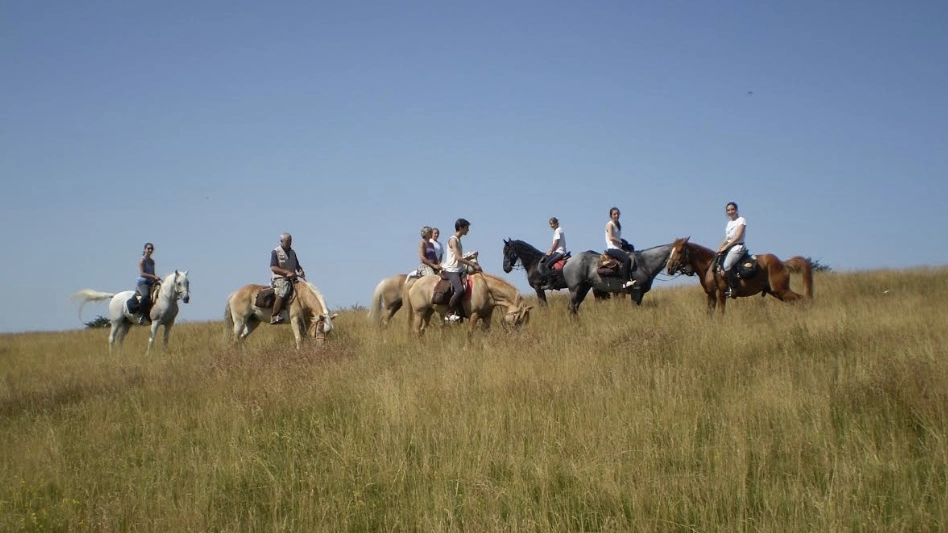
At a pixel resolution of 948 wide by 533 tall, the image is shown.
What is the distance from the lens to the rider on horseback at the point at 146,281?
15.9 m

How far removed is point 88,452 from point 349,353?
17.3 ft

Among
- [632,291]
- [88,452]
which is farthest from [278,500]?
[632,291]

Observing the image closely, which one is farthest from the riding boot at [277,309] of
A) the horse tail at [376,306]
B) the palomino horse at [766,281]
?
the palomino horse at [766,281]

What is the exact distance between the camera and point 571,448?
5.60 m

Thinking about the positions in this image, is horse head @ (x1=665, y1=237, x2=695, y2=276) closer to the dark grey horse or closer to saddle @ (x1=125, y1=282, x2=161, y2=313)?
the dark grey horse

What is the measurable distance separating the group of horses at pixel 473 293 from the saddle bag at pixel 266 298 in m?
0.13

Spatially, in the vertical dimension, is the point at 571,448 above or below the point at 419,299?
below

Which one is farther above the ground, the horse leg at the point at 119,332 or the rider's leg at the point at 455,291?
the rider's leg at the point at 455,291

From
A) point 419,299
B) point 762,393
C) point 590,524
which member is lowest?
point 590,524

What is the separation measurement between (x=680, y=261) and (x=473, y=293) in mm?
5091

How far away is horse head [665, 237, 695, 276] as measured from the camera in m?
15.2

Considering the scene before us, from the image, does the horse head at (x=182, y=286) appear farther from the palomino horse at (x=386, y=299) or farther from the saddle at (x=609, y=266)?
the saddle at (x=609, y=266)

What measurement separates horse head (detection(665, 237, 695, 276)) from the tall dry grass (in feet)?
15.8

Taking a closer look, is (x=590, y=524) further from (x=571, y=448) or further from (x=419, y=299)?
(x=419, y=299)
